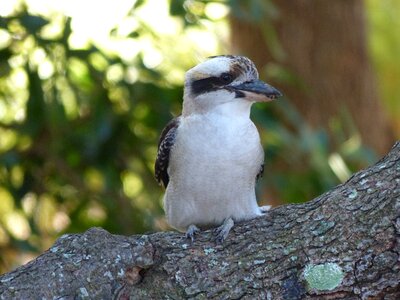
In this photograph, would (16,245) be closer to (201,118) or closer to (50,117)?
(50,117)

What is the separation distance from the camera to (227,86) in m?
3.76

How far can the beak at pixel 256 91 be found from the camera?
3660mm

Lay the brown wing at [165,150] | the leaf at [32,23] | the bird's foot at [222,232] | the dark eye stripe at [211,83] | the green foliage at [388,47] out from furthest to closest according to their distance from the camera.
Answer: the green foliage at [388,47] < the leaf at [32,23] < the brown wing at [165,150] < the dark eye stripe at [211,83] < the bird's foot at [222,232]

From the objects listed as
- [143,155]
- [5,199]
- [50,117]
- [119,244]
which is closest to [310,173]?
[143,155]

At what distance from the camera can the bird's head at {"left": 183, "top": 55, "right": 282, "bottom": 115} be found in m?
3.71

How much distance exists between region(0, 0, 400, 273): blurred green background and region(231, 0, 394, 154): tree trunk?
1380 mm

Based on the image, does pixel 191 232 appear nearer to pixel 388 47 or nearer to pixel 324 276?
pixel 324 276

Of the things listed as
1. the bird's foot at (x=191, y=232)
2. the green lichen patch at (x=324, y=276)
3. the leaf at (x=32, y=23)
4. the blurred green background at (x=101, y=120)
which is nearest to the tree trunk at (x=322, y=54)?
the blurred green background at (x=101, y=120)

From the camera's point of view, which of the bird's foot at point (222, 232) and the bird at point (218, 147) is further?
the bird at point (218, 147)

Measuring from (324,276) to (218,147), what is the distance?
39.0 inches

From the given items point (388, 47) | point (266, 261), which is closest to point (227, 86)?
point (266, 261)

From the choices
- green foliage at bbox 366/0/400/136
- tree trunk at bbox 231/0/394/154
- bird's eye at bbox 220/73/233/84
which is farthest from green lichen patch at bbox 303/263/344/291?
green foliage at bbox 366/0/400/136

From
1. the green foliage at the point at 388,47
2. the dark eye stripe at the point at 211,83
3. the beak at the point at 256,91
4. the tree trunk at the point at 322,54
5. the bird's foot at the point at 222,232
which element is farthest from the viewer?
the green foliage at the point at 388,47

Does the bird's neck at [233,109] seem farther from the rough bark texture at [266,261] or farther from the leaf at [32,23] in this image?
the leaf at [32,23]
